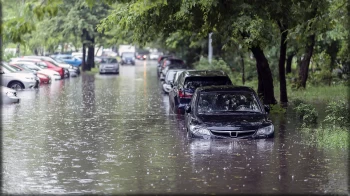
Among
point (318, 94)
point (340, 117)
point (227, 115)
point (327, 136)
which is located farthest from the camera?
point (318, 94)

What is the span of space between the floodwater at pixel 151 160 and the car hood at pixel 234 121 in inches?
14.4

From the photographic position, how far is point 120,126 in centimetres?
2075

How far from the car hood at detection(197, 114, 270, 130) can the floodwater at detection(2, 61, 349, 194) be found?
366mm

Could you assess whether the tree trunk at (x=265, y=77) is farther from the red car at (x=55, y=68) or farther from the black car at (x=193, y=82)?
the red car at (x=55, y=68)

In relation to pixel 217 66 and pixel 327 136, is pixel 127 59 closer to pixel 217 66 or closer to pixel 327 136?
pixel 217 66

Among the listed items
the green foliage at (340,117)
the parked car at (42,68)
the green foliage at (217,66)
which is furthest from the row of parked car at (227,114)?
the parked car at (42,68)

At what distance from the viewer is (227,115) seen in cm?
1636

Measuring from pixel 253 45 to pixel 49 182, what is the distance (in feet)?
44.9

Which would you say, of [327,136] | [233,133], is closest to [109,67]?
[327,136]

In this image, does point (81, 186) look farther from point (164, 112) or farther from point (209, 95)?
point (164, 112)

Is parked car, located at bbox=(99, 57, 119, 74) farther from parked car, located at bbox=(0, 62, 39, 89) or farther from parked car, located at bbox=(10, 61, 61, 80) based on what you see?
parked car, located at bbox=(0, 62, 39, 89)

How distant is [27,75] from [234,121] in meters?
26.5

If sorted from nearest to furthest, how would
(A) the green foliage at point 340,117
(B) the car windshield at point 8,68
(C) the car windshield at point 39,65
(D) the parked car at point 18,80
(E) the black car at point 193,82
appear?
(A) the green foliage at point 340,117 < (E) the black car at point 193,82 < (D) the parked car at point 18,80 < (B) the car windshield at point 8,68 < (C) the car windshield at point 39,65

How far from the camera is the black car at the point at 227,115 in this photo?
618 inches
